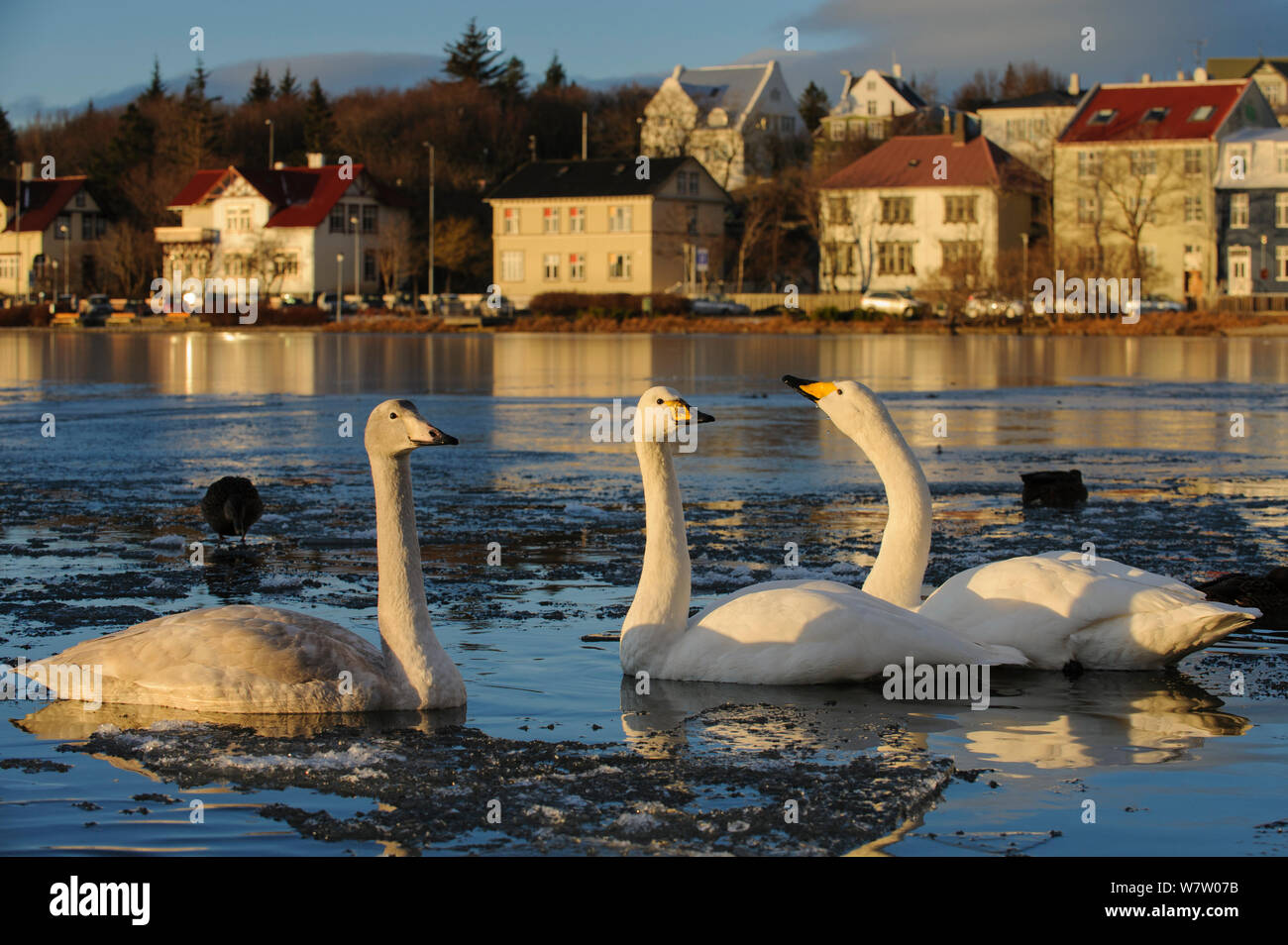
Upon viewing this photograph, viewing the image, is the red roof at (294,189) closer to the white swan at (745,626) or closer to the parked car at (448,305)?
the parked car at (448,305)

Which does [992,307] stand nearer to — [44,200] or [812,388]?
[812,388]

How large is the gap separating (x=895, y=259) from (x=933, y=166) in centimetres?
534

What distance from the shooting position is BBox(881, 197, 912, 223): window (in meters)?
85.2

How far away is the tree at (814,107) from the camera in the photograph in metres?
133

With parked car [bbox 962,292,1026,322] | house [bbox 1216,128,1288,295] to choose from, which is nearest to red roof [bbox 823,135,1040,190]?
house [bbox 1216,128,1288,295]

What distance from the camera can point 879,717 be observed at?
23.1 ft

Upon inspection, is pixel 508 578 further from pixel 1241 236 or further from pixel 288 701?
pixel 1241 236

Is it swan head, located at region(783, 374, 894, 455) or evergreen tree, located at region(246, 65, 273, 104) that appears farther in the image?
evergreen tree, located at region(246, 65, 273, 104)

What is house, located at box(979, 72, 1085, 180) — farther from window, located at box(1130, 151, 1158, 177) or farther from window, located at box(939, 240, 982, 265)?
window, located at box(1130, 151, 1158, 177)

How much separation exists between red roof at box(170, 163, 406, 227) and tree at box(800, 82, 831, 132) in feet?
148

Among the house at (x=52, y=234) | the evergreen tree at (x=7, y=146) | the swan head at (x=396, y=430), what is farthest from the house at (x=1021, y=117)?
the swan head at (x=396, y=430)
